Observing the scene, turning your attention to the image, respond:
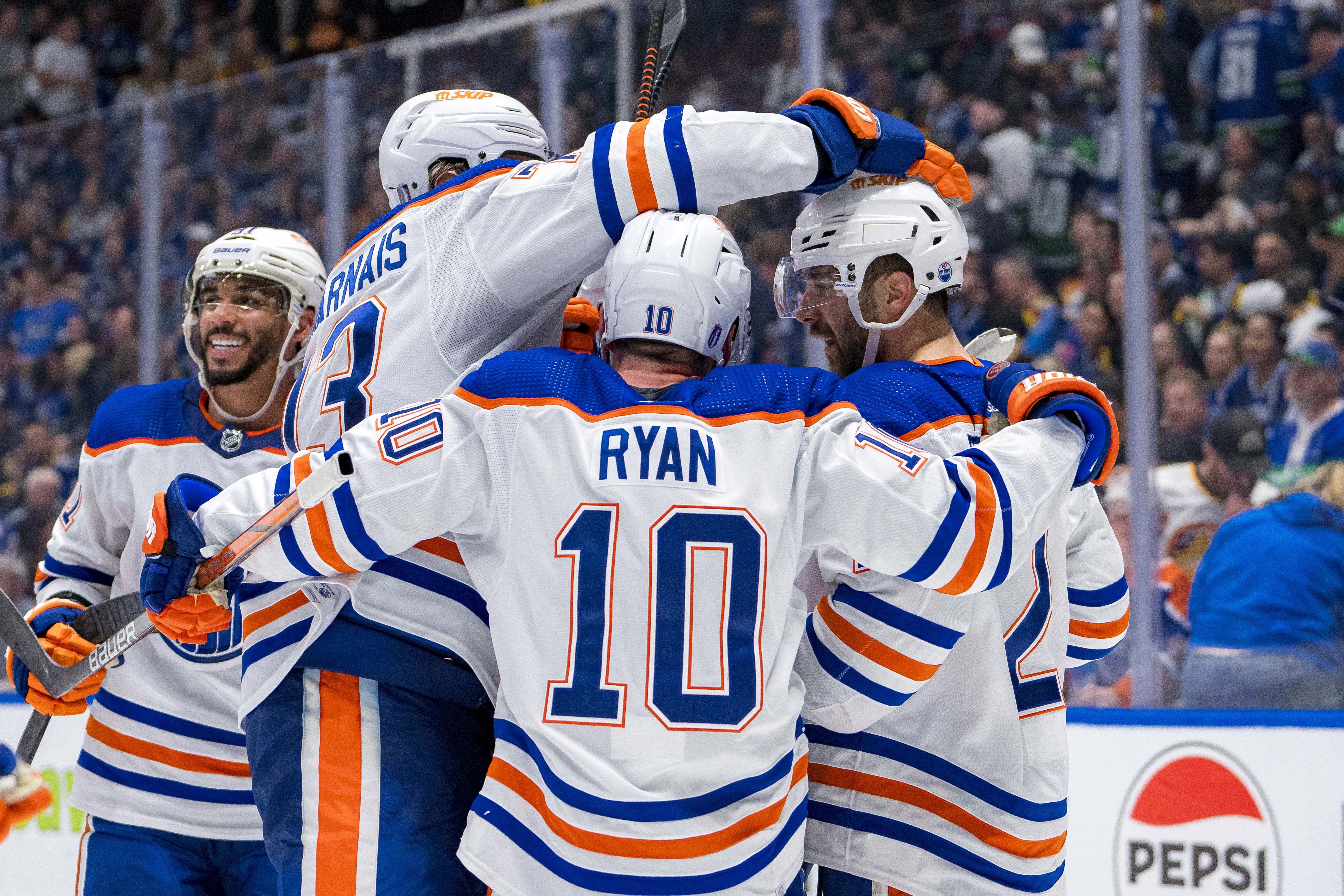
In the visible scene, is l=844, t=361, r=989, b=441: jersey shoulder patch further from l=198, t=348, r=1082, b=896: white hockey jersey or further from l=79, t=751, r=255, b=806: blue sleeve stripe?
l=79, t=751, r=255, b=806: blue sleeve stripe

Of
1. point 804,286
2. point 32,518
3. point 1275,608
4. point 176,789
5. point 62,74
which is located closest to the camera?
point 804,286

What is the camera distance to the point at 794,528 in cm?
180

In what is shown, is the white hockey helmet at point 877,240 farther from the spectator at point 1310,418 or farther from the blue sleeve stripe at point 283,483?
the spectator at point 1310,418

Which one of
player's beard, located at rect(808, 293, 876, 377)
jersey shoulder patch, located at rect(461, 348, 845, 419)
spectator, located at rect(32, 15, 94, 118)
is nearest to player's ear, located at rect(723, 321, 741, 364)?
jersey shoulder patch, located at rect(461, 348, 845, 419)

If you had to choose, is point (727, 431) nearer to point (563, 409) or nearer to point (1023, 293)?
point (563, 409)

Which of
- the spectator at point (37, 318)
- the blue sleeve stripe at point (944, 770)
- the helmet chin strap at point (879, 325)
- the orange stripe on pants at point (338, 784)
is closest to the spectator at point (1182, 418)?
the helmet chin strap at point (879, 325)

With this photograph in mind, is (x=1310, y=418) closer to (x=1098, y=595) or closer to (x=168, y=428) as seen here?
(x=1098, y=595)

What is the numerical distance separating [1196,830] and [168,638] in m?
2.33

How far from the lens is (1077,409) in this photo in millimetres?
1891

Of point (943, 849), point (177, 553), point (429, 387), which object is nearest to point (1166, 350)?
point (943, 849)

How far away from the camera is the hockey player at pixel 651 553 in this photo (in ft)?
5.73

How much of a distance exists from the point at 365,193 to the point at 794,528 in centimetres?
374

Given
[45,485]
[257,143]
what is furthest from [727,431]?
[45,485]

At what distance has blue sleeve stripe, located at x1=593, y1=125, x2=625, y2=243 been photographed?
6.67ft
